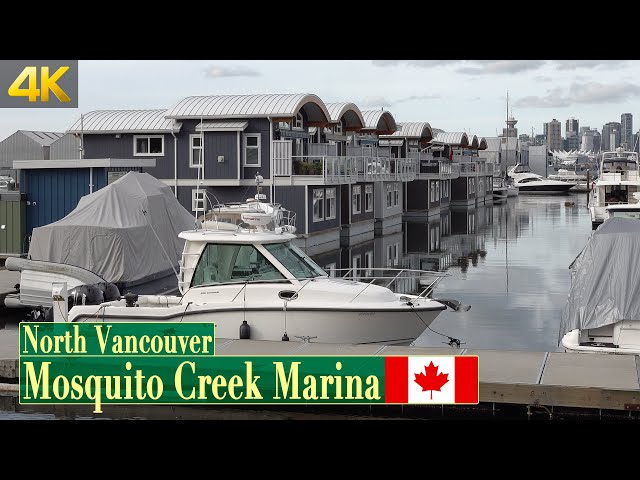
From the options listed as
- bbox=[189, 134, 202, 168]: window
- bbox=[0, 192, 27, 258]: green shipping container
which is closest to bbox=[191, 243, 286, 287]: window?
bbox=[0, 192, 27, 258]: green shipping container

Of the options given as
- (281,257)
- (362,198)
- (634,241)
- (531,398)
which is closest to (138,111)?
(362,198)

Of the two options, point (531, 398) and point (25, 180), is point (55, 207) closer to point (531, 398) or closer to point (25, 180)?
point (25, 180)

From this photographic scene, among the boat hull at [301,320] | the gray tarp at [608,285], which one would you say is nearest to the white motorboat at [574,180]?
the gray tarp at [608,285]

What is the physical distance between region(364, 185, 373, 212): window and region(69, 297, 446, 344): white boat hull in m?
29.4

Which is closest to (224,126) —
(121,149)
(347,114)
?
(121,149)

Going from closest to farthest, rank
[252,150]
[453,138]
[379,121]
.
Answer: [252,150], [379,121], [453,138]

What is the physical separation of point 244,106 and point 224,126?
3.73 feet

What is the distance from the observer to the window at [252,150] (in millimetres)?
36241

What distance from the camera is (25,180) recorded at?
94.3 ft

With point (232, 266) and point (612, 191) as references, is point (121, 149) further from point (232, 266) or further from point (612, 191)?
point (612, 191)

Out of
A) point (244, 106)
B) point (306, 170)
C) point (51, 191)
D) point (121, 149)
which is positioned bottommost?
point (51, 191)

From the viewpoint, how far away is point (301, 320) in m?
15.6

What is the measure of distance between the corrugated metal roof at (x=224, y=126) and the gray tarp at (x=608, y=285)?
20943mm

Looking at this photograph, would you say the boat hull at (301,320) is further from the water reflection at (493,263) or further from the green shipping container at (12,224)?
the green shipping container at (12,224)
